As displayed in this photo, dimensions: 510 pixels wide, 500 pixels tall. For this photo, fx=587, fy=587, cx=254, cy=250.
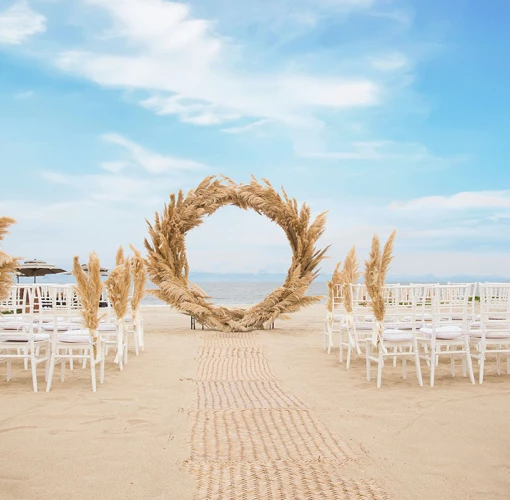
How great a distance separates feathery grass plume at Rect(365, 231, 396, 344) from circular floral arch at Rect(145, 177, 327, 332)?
577cm

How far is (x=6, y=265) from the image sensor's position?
395cm

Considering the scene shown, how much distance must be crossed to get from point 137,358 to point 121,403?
128 inches

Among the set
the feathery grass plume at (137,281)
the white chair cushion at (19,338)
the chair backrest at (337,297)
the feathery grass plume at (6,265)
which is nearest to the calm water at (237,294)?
the feathery grass plume at (137,281)

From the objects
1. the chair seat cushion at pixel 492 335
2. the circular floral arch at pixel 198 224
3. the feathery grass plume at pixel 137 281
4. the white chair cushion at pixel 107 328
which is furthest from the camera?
the circular floral arch at pixel 198 224

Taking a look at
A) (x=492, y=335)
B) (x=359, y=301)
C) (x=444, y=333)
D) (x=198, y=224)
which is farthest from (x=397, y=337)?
(x=198, y=224)

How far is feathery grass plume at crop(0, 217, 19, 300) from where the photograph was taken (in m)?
3.89

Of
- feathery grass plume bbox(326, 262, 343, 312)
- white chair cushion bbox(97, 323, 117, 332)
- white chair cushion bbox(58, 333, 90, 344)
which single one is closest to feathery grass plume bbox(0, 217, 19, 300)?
white chair cushion bbox(58, 333, 90, 344)

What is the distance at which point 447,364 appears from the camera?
8180 millimetres

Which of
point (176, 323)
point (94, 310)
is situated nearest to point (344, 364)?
point (94, 310)

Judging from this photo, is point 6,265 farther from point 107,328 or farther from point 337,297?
point 337,297

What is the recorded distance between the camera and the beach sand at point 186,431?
3.51m

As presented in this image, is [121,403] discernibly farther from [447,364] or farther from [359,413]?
[447,364]

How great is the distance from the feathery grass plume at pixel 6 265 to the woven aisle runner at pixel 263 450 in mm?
1699

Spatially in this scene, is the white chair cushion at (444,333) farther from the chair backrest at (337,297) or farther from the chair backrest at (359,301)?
the chair backrest at (337,297)
